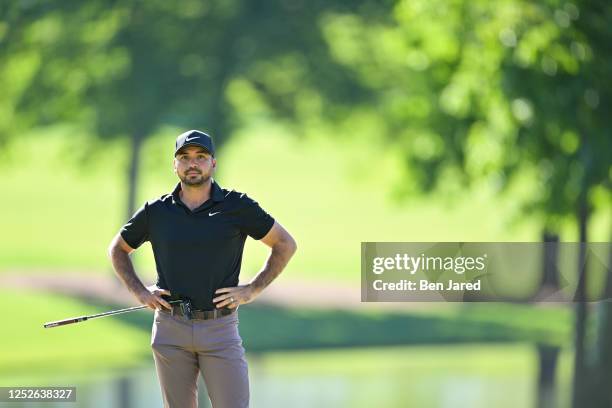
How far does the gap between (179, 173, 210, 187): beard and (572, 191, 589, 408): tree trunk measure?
8.59 meters

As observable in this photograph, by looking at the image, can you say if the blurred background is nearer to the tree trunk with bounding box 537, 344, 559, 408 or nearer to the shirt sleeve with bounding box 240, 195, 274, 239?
the tree trunk with bounding box 537, 344, 559, 408

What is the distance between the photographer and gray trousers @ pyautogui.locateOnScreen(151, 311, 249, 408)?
5723mm

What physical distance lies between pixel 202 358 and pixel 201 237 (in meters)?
0.57

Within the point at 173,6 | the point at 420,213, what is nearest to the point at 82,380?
the point at 173,6

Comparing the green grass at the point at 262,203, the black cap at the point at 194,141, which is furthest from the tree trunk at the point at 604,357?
the green grass at the point at 262,203

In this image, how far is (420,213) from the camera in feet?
106

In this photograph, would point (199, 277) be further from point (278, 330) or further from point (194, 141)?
point (278, 330)

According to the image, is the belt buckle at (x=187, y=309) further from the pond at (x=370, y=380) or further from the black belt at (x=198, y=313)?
the pond at (x=370, y=380)

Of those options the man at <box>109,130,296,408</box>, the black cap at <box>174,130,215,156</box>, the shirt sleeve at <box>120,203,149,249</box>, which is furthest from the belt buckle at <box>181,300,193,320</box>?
the black cap at <box>174,130,215,156</box>

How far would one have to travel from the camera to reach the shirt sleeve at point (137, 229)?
5805 mm

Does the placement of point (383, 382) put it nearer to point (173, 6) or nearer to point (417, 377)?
point (417, 377)

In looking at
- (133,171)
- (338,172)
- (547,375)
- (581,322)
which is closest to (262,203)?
(338,172)

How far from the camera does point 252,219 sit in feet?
18.9

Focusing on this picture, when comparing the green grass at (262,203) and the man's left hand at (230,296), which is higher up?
the green grass at (262,203)
